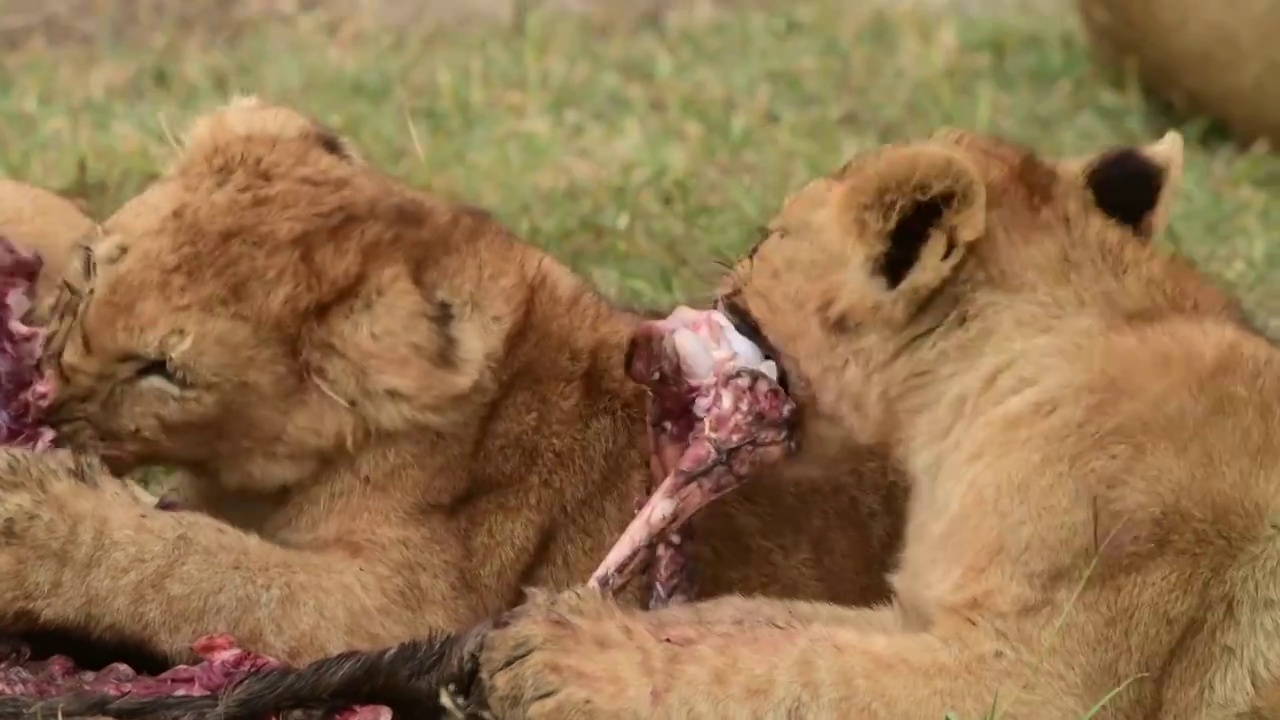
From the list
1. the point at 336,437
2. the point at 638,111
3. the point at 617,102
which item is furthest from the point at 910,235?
the point at 617,102

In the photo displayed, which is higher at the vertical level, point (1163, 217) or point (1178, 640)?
point (1163, 217)

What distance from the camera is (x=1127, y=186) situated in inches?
124

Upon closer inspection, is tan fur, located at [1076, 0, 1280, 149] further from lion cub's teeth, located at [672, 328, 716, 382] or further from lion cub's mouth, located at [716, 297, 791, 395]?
lion cub's teeth, located at [672, 328, 716, 382]

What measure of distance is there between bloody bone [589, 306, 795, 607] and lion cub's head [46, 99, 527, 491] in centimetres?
32

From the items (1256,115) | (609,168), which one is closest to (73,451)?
(609,168)

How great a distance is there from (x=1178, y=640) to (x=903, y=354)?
686 millimetres

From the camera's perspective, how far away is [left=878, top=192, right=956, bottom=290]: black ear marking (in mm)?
2873

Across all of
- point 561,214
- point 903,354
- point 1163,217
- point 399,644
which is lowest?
point 561,214

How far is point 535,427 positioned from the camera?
312 cm

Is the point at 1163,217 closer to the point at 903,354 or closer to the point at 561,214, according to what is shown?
the point at 903,354

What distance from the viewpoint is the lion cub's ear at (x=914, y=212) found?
2.82 m

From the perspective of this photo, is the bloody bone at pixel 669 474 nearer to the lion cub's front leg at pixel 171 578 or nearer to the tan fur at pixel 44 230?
the lion cub's front leg at pixel 171 578

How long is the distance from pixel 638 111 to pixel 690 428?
3916 mm

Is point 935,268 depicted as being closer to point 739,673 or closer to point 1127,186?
point 1127,186
